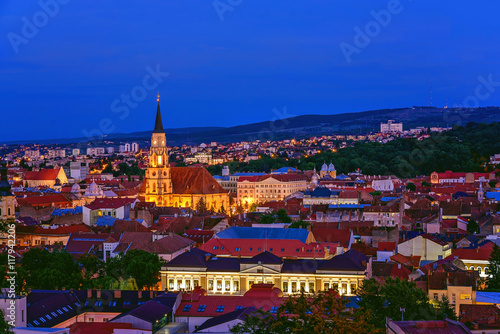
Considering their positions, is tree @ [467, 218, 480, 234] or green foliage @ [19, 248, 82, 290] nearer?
green foliage @ [19, 248, 82, 290]

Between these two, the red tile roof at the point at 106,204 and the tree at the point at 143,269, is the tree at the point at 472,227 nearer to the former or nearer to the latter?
the tree at the point at 143,269

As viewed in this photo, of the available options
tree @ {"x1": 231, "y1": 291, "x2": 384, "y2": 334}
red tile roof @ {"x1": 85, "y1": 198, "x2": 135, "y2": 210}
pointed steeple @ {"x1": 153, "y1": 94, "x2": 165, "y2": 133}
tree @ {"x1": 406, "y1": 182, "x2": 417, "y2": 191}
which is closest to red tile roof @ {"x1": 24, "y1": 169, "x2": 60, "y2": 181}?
pointed steeple @ {"x1": 153, "y1": 94, "x2": 165, "y2": 133}

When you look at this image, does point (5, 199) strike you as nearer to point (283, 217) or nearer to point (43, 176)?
point (283, 217)

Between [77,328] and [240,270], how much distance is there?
591 inches

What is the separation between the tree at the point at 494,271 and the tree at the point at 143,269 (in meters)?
16.6

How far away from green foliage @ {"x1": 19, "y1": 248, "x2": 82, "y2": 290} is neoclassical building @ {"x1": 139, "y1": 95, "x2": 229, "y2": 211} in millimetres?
46031

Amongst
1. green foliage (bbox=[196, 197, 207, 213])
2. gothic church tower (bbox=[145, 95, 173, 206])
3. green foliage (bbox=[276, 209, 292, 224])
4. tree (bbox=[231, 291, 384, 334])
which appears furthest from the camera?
gothic church tower (bbox=[145, 95, 173, 206])

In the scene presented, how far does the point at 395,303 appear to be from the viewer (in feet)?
93.8

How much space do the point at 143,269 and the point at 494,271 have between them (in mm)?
17646

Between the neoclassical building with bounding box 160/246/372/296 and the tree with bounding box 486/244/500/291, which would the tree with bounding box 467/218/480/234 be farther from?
the neoclassical building with bounding box 160/246/372/296

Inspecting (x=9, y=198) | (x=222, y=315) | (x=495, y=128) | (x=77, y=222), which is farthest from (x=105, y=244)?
(x=495, y=128)

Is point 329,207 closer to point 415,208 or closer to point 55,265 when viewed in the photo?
point 415,208

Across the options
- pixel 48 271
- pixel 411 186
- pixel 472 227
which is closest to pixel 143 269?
pixel 48 271

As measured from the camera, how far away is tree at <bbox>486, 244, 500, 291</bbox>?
3706cm
